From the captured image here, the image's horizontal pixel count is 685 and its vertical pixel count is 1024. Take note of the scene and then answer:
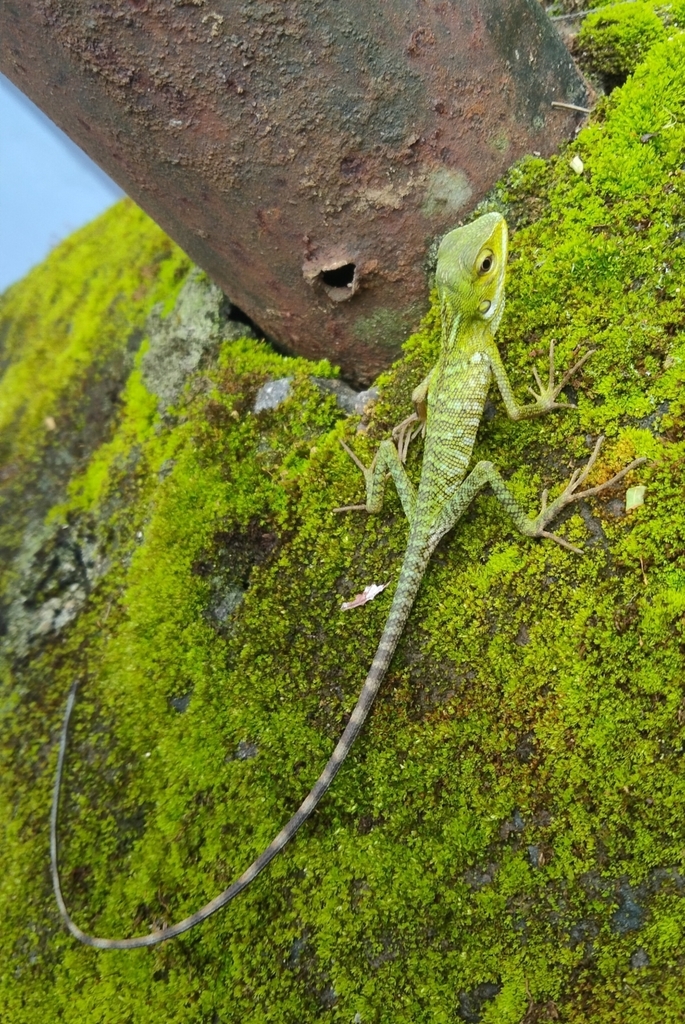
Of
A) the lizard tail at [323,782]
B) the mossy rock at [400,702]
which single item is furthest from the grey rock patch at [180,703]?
the lizard tail at [323,782]

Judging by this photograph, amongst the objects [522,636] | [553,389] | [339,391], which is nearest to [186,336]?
[339,391]

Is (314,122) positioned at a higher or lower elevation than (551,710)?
higher

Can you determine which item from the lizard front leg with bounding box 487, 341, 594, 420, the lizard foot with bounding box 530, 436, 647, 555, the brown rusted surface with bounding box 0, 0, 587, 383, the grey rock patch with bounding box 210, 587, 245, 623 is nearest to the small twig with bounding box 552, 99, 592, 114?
the brown rusted surface with bounding box 0, 0, 587, 383

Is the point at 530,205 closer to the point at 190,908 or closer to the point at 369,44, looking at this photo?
the point at 369,44

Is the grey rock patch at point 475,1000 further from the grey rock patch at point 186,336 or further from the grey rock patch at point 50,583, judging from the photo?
the grey rock patch at point 186,336

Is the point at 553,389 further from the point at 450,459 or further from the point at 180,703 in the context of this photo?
the point at 180,703

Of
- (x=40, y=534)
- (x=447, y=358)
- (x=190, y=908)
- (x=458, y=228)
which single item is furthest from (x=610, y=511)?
(x=40, y=534)
